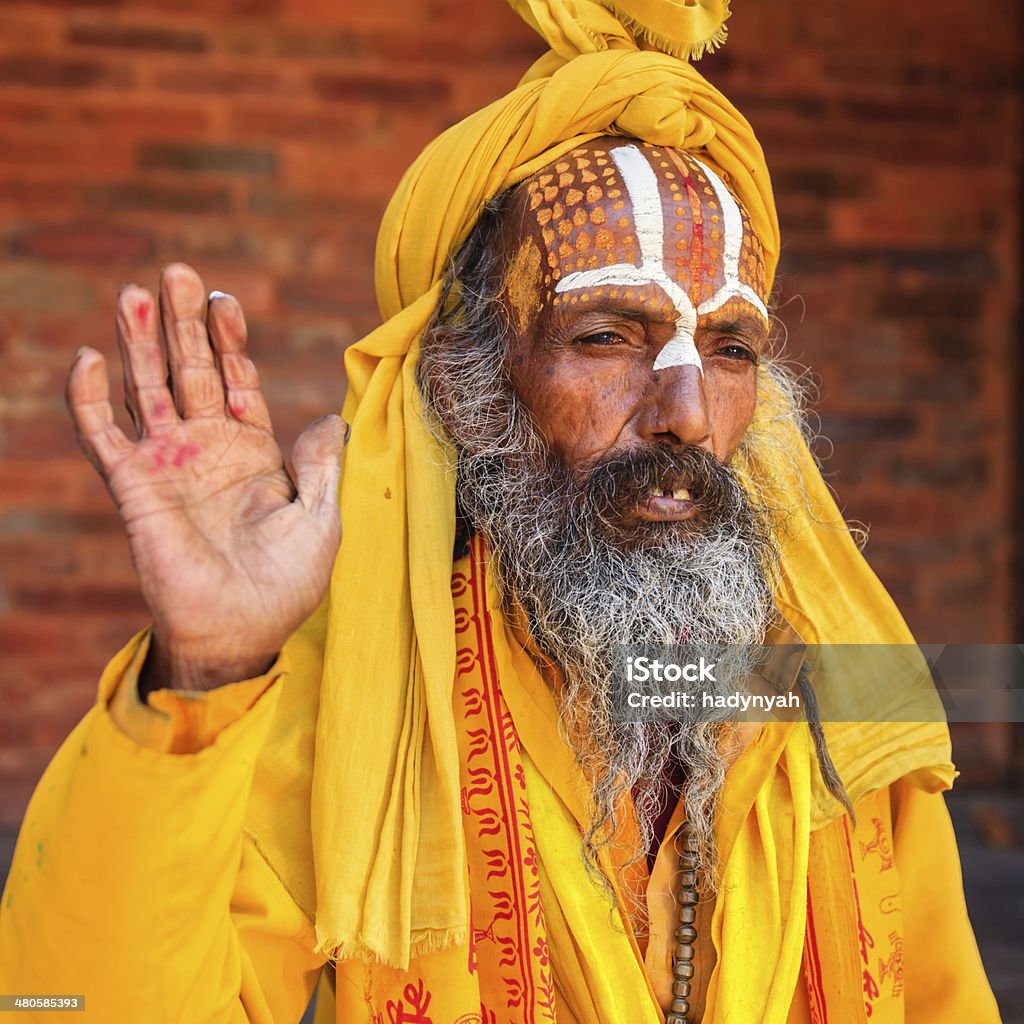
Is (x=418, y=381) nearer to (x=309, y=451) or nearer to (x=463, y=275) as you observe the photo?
(x=463, y=275)

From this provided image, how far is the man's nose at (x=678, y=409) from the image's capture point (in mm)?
1806

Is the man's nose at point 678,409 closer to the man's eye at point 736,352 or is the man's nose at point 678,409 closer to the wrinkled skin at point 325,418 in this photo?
the wrinkled skin at point 325,418

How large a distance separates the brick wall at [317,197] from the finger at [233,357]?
2625 mm

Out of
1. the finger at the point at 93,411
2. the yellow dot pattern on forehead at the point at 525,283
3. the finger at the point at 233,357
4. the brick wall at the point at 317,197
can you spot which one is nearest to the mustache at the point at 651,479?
the yellow dot pattern on forehead at the point at 525,283

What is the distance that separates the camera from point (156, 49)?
389cm

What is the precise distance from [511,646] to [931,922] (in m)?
0.78

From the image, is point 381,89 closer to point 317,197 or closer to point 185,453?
point 317,197

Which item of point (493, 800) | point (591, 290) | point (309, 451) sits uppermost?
point (591, 290)

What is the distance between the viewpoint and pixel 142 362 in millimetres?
1315

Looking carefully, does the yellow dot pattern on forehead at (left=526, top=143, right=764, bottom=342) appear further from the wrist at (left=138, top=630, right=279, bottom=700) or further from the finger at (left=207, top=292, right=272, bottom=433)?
the wrist at (left=138, top=630, right=279, bottom=700)

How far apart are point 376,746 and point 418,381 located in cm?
60

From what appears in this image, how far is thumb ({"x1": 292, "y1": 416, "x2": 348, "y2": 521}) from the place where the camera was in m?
1.38

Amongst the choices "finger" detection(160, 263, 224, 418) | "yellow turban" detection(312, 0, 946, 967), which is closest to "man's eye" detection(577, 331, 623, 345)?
"yellow turban" detection(312, 0, 946, 967)

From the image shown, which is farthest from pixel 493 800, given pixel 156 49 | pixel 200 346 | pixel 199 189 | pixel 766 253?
pixel 156 49
